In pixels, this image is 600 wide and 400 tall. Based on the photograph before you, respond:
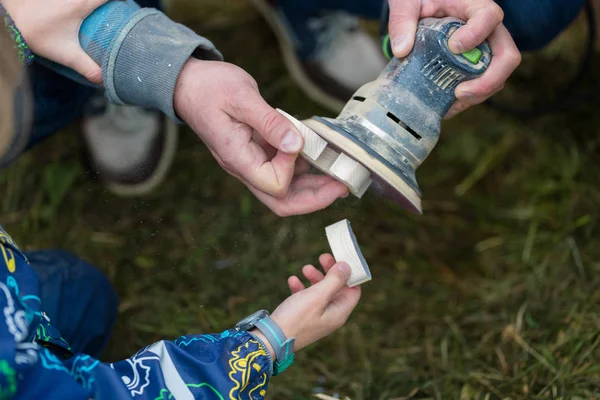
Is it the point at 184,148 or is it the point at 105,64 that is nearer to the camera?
the point at 105,64

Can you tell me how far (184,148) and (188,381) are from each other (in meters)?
0.63

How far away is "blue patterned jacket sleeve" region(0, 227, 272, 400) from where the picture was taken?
1.98 ft

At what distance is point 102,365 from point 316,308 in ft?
0.81

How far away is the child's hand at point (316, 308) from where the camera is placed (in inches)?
30.0

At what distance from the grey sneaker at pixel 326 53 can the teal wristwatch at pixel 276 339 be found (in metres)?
0.65

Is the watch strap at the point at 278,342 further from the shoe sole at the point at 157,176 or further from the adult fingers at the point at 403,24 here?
the shoe sole at the point at 157,176

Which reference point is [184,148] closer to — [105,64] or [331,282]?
[105,64]

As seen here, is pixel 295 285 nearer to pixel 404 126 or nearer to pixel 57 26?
pixel 404 126

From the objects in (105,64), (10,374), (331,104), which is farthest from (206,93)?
(331,104)

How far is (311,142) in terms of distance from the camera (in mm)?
713

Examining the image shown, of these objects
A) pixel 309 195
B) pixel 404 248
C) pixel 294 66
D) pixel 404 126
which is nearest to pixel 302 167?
pixel 309 195

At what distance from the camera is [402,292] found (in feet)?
3.66

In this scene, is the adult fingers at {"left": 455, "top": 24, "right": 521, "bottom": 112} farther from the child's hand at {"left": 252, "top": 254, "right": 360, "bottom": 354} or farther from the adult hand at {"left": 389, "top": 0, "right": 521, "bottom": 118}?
Answer: the child's hand at {"left": 252, "top": 254, "right": 360, "bottom": 354}

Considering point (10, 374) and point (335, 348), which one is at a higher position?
point (10, 374)
